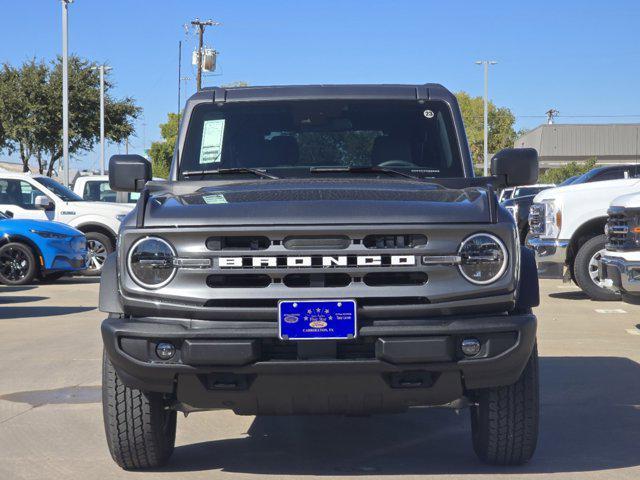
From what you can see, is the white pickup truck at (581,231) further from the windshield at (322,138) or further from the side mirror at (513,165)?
the side mirror at (513,165)

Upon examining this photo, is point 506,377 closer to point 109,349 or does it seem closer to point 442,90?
point 109,349

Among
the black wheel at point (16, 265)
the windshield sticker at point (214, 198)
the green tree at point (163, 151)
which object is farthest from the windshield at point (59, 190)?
the green tree at point (163, 151)

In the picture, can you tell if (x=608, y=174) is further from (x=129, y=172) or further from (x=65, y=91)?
(x=65, y=91)

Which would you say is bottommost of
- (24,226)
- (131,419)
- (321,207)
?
(131,419)

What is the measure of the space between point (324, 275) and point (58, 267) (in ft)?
44.7

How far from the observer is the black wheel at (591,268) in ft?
47.0

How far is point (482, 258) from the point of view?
485cm

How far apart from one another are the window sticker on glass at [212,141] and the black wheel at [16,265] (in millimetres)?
11913

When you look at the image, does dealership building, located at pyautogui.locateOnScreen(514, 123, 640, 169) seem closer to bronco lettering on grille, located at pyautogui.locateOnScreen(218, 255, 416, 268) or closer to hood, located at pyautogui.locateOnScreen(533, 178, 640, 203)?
hood, located at pyautogui.locateOnScreen(533, 178, 640, 203)

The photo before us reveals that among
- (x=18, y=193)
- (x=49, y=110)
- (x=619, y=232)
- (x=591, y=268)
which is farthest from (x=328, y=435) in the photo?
(x=49, y=110)

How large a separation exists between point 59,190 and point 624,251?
12.8 m

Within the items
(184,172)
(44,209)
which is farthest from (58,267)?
(184,172)

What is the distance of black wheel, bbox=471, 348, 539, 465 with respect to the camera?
17.1ft

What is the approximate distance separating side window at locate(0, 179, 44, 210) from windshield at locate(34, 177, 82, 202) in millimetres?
262
